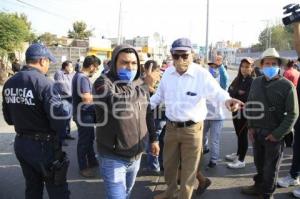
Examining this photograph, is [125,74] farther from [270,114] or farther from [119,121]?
[270,114]

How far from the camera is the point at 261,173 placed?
4816 mm

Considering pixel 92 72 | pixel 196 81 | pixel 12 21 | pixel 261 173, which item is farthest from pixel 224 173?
pixel 12 21

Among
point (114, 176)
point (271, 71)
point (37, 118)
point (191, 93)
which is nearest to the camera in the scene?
point (114, 176)

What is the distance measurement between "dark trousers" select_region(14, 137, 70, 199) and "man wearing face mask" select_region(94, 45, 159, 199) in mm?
602

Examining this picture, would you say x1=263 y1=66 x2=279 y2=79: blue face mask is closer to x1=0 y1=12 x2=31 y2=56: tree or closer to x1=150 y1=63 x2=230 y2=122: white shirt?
x1=150 y1=63 x2=230 y2=122: white shirt

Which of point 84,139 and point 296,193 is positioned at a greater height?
point 84,139

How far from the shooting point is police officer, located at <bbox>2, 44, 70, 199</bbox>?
336cm

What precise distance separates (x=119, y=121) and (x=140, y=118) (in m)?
0.25

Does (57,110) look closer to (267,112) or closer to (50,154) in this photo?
(50,154)

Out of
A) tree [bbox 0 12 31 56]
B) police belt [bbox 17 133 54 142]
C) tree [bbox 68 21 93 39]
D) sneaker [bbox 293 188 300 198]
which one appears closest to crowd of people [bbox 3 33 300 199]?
police belt [bbox 17 133 54 142]

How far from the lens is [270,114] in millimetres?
4328

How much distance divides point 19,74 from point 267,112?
2.96 meters

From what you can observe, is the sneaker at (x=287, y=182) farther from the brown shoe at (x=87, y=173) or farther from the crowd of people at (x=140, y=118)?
the brown shoe at (x=87, y=173)

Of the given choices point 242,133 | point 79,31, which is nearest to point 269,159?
point 242,133
